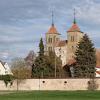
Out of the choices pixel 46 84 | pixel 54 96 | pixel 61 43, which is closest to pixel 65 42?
pixel 61 43

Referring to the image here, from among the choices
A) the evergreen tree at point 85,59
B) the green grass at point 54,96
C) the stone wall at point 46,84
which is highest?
the evergreen tree at point 85,59

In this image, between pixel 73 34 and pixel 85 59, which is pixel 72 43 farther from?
pixel 85 59

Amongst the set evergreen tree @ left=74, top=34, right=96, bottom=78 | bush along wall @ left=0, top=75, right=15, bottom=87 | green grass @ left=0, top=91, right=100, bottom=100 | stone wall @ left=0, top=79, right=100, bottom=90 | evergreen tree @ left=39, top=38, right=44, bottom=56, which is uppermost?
evergreen tree @ left=39, top=38, right=44, bottom=56

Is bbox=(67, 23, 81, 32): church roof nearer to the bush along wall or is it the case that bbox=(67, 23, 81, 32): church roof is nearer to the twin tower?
the twin tower

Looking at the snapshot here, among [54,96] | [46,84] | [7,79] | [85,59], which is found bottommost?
[54,96]

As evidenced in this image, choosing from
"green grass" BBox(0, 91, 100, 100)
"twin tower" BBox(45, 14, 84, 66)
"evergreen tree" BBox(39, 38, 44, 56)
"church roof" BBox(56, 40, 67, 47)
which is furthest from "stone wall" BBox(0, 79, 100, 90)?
"church roof" BBox(56, 40, 67, 47)

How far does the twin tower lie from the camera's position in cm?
15141

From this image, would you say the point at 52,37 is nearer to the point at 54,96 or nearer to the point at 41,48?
the point at 41,48

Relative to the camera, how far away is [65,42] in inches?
6363

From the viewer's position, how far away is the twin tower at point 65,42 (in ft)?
497

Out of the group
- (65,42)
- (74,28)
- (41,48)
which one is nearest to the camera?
(41,48)

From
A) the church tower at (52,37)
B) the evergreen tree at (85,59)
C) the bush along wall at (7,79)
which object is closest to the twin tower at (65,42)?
the church tower at (52,37)

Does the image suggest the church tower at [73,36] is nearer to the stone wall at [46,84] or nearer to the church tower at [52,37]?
the church tower at [52,37]

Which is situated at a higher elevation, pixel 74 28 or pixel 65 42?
pixel 74 28
